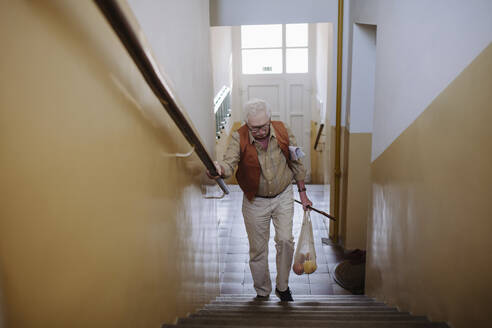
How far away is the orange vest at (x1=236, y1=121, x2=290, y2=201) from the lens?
317 centimetres

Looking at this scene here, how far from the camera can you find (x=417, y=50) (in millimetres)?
2486

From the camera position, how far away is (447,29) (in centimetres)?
207

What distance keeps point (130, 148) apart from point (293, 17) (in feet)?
11.6

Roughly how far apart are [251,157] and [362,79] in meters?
2.03

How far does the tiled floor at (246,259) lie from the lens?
428 centimetres

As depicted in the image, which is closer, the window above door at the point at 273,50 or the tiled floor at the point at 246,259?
the tiled floor at the point at 246,259

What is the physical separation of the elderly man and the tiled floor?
0.88 m

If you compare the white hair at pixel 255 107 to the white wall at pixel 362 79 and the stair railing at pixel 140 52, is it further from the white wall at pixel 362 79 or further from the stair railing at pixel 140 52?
the white wall at pixel 362 79

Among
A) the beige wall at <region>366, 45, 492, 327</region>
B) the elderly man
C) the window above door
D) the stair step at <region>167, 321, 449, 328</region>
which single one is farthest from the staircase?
the window above door

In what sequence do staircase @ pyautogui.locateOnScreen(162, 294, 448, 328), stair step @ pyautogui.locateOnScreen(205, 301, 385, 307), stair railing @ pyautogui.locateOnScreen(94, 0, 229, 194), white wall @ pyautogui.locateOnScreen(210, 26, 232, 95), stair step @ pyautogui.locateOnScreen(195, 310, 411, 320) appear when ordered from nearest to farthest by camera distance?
stair railing @ pyautogui.locateOnScreen(94, 0, 229, 194)
staircase @ pyautogui.locateOnScreen(162, 294, 448, 328)
stair step @ pyautogui.locateOnScreen(195, 310, 411, 320)
stair step @ pyautogui.locateOnScreen(205, 301, 385, 307)
white wall @ pyautogui.locateOnScreen(210, 26, 232, 95)

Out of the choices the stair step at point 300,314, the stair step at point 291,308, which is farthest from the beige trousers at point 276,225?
the stair step at point 300,314

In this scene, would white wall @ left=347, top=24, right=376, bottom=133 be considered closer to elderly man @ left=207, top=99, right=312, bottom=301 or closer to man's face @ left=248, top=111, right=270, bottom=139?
elderly man @ left=207, top=99, right=312, bottom=301

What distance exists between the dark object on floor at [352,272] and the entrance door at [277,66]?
15.7 ft

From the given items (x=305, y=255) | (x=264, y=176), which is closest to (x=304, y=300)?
(x=305, y=255)
